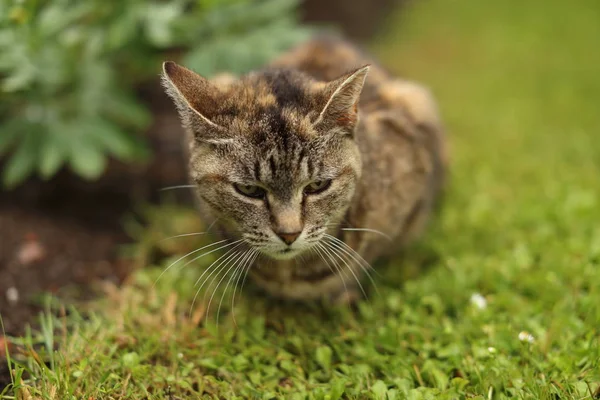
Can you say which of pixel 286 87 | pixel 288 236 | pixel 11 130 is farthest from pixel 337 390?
pixel 11 130

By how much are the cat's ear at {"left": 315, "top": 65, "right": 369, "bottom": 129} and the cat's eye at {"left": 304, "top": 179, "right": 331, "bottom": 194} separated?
242 millimetres

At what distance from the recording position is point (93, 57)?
10.4 ft

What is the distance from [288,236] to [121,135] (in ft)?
5.10

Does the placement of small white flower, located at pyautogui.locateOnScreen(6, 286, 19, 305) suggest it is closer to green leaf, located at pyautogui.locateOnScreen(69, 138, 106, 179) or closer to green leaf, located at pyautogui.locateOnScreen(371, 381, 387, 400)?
green leaf, located at pyautogui.locateOnScreen(69, 138, 106, 179)

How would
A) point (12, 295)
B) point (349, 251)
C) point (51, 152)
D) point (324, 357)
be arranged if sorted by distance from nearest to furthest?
point (324, 357)
point (349, 251)
point (12, 295)
point (51, 152)

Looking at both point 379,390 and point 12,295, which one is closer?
point 379,390

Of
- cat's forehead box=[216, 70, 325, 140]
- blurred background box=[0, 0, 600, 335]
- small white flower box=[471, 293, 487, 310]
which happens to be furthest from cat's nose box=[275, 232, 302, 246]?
blurred background box=[0, 0, 600, 335]

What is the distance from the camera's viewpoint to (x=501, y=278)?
2834 millimetres

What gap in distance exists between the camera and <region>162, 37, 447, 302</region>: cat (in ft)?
6.99

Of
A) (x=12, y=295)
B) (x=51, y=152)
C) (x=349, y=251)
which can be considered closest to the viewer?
(x=349, y=251)

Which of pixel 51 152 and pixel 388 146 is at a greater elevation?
pixel 388 146

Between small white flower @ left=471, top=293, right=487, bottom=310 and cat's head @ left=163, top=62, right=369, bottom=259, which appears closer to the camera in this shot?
cat's head @ left=163, top=62, right=369, bottom=259

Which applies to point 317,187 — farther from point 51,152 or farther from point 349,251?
point 51,152

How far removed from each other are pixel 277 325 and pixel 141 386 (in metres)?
0.73
